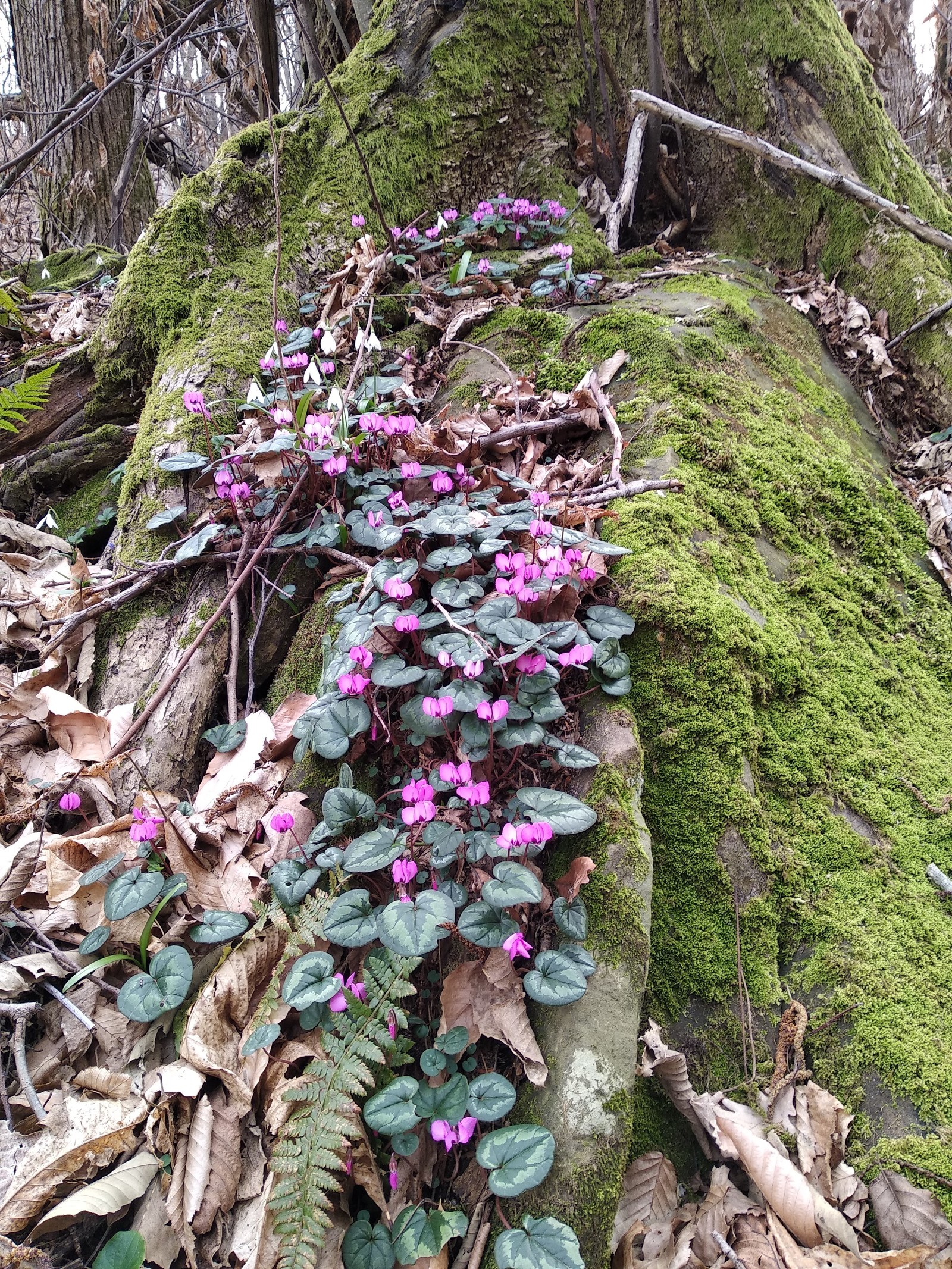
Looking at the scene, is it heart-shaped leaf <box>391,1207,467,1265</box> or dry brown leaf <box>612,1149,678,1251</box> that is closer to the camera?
heart-shaped leaf <box>391,1207,467,1265</box>

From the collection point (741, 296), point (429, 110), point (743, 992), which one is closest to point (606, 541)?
point (743, 992)

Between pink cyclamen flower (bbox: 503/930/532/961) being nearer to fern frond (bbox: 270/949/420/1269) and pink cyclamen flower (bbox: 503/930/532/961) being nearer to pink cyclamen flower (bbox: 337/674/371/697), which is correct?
fern frond (bbox: 270/949/420/1269)

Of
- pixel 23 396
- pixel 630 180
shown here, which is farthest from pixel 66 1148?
pixel 630 180

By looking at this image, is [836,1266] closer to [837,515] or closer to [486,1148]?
[486,1148]

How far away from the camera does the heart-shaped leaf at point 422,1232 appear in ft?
4.02

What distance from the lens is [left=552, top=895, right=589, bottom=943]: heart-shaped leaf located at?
1472mm

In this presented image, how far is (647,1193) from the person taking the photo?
1410 mm

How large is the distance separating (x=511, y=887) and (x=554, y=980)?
19 cm

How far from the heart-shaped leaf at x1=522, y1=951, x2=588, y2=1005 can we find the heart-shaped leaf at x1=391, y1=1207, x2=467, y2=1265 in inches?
14.3

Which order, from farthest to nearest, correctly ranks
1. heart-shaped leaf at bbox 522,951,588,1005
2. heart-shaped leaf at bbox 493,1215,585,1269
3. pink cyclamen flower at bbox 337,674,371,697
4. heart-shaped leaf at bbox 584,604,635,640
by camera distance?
heart-shaped leaf at bbox 584,604,635,640 → pink cyclamen flower at bbox 337,674,371,697 → heart-shaped leaf at bbox 522,951,588,1005 → heart-shaped leaf at bbox 493,1215,585,1269

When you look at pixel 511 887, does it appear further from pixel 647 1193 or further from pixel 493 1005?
pixel 647 1193

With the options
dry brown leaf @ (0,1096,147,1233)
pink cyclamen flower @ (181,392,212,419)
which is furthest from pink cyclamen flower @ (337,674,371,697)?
pink cyclamen flower @ (181,392,212,419)

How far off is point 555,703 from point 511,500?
0.83 metres

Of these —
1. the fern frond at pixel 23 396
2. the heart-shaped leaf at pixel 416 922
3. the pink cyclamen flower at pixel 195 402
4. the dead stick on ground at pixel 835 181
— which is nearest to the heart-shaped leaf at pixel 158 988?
the heart-shaped leaf at pixel 416 922
